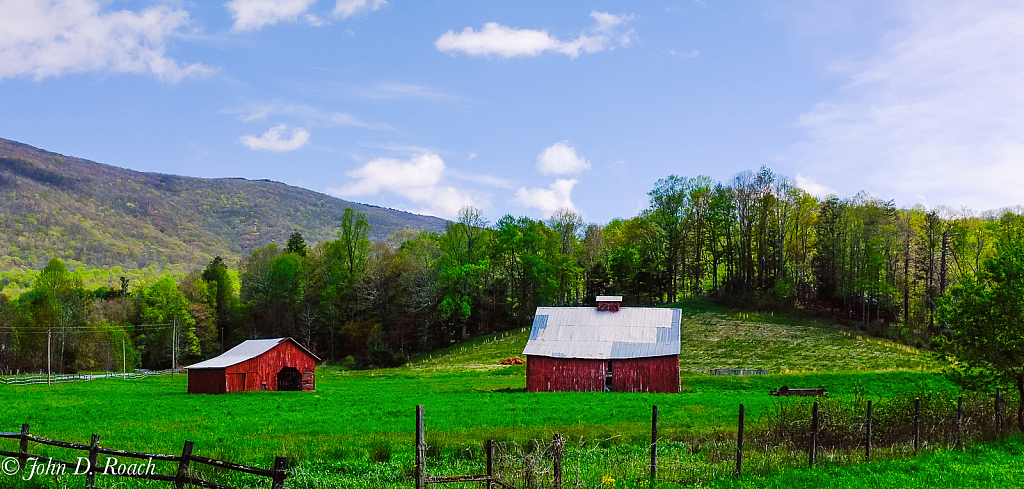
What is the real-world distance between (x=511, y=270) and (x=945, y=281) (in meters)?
44.4

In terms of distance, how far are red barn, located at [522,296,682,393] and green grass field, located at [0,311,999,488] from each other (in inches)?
74.5

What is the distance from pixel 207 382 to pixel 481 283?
42.9 m

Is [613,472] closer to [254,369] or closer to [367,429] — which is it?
[367,429]

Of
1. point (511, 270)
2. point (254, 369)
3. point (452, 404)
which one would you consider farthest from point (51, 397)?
point (511, 270)

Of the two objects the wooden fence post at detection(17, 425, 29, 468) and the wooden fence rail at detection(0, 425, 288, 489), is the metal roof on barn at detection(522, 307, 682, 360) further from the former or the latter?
the wooden fence rail at detection(0, 425, 288, 489)

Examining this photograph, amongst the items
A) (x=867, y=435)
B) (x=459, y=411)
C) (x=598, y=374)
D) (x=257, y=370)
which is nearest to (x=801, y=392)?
(x=598, y=374)

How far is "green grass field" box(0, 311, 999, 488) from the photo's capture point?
16.9m

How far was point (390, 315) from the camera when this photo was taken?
81312 mm

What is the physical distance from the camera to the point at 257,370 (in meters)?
47.5

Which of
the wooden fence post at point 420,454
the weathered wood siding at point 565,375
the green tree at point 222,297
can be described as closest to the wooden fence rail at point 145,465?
the wooden fence post at point 420,454

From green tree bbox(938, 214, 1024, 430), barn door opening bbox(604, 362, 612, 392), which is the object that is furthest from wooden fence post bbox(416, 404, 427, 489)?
barn door opening bbox(604, 362, 612, 392)

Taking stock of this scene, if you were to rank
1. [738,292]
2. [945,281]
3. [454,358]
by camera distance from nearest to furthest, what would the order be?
[945,281], [454,358], [738,292]

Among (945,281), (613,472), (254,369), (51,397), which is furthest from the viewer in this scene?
(945,281)

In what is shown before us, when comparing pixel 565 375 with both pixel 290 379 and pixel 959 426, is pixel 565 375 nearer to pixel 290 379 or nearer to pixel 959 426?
pixel 290 379
